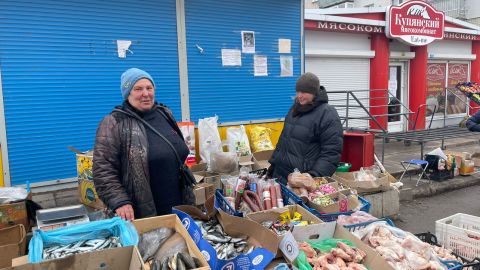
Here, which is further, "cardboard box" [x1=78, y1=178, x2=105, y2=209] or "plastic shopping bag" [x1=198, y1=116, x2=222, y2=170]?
"plastic shopping bag" [x1=198, y1=116, x2=222, y2=170]

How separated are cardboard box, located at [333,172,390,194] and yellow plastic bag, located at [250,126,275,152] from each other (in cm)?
159

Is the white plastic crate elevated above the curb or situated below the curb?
above

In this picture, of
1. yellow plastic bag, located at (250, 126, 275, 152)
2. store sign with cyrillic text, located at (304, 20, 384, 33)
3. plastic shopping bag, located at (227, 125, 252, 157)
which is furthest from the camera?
store sign with cyrillic text, located at (304, 20, 384, 33)

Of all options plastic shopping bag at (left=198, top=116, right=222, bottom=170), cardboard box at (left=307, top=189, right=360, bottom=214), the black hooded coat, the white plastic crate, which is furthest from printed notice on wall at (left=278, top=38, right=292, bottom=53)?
the white plastic crate

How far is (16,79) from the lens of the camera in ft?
15.3

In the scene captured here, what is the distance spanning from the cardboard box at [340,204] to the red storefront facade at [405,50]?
239 inches

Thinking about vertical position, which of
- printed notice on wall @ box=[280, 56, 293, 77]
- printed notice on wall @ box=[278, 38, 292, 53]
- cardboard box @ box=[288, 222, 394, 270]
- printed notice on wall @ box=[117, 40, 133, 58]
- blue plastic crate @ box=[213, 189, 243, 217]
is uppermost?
printed notice on wall @ box=[278, 38, 292, 53]

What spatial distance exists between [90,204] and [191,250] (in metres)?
3.08

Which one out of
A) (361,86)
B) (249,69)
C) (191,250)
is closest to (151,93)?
(191,250)

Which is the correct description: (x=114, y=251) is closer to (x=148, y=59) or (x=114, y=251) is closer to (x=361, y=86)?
(x=148, y=59)

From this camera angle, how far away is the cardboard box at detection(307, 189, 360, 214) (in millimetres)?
2852

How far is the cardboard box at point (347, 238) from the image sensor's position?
211cm

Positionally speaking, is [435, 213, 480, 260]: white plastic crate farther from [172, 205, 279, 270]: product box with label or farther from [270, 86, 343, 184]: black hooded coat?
[172, 205, 279, 270]: product box with label

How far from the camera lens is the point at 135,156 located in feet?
8.46
